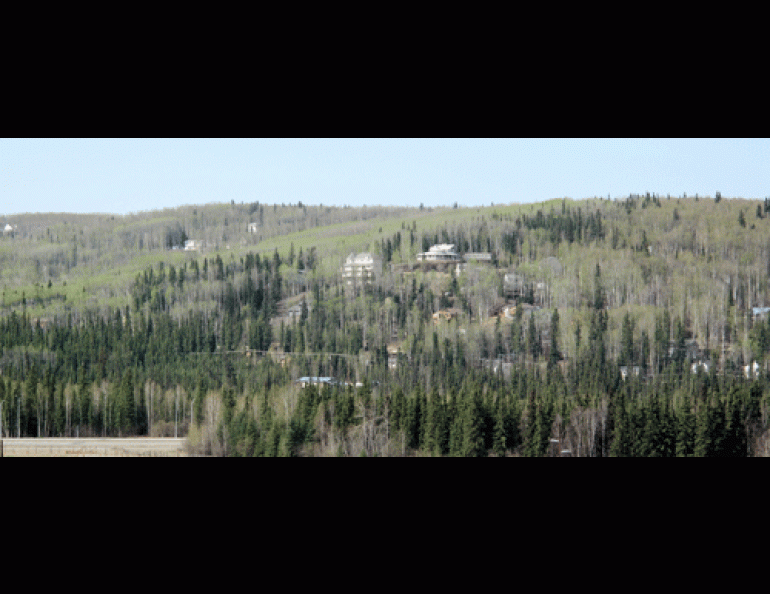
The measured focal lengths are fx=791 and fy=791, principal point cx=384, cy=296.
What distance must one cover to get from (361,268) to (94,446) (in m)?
21.0

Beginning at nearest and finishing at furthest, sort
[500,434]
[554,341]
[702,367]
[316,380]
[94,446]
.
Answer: [500,434] → [94,446] → [702,367] → [316,380] → [554,341]

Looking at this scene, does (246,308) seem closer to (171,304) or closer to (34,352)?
(171,304)

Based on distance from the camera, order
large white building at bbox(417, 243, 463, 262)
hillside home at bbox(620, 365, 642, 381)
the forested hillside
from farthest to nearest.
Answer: large white building at bbox(417, 243, 463, 262)
hillside home at bbox(620, 365, 642, 381)
the forested hillside

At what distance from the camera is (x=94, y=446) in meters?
18.7

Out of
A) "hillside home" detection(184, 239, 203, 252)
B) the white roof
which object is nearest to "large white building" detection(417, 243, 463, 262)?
the white roof

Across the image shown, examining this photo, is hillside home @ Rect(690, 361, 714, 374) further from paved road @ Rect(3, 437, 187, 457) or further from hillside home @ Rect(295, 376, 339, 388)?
paved road @ Rect(3, 437, 187, 457)

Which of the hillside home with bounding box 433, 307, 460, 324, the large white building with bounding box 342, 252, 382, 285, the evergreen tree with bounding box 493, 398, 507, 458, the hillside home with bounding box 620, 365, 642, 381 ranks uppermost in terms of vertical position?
the large white building with bounding box 342, 252, 382, 285

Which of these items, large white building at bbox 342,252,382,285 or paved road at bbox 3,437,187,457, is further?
large white building at bbox 342,252,382,285

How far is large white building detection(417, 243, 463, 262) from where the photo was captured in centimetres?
3969

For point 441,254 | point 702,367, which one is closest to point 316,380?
point 702,367

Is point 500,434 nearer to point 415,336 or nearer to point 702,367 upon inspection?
point 702,367

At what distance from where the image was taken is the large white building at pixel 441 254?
130 feet

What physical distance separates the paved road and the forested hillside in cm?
39

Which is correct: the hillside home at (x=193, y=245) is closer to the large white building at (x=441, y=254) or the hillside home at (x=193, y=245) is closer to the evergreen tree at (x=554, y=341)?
the large white building at (x=441, y=254)
